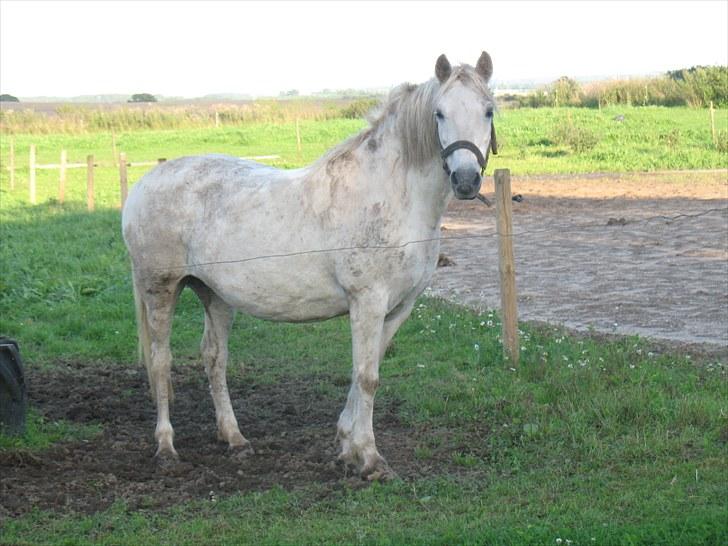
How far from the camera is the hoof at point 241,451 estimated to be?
21.8ft

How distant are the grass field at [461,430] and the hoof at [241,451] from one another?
72 centimetres

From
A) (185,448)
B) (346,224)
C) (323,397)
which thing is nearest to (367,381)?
(346,224)

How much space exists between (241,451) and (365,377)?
1140 mm

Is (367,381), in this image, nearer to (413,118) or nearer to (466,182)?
(466,182)

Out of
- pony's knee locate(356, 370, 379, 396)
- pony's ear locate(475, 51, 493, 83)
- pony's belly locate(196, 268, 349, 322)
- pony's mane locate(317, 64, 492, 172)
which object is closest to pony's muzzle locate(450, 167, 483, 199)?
pony's mane locate(317, 64, 492, 172)

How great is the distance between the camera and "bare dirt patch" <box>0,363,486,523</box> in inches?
234

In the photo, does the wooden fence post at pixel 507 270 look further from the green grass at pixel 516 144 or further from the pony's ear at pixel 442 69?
the green grass at pixel 516 144

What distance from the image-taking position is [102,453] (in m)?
6.73

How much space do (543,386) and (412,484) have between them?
6.93 feet

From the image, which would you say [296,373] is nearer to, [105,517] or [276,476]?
[276,476]

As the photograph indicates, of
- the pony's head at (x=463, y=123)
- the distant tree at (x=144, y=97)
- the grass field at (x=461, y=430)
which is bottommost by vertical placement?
the grass field at (x=461, y=430)

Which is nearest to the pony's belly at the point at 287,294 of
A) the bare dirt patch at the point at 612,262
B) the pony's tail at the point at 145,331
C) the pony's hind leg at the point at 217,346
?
the pony's hind leg at the point at 217,346

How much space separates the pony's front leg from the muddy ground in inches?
5.4

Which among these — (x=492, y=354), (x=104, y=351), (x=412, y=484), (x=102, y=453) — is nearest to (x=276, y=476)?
(x=412, y=484)
